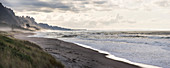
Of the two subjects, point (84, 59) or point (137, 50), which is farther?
point (137, 50)

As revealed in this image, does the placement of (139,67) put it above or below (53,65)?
below

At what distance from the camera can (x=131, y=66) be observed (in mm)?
12961

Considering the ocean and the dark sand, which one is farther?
the ocean

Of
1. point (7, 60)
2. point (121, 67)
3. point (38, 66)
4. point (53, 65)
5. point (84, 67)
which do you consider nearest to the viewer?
point (7, 60)

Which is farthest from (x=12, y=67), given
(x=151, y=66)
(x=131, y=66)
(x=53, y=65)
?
(x=151, y=66)

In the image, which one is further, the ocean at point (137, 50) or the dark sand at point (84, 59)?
the ocean at point (137, 50)

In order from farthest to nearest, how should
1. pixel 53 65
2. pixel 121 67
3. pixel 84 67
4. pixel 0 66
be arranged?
1. pixel 121 67
2. pixel 84 67
3. pixel 53 65
4. pixel 0 66

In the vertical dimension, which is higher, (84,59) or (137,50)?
(84,59)

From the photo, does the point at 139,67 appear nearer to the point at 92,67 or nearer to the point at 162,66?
the point at 162,66

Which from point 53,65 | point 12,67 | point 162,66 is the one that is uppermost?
point 12,67

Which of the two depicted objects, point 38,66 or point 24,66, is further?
point 38,66

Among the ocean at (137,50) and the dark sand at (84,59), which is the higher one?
the dark sand at (84,59)

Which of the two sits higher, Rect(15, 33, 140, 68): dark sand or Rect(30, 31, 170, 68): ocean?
Rect(15, 33, 140, 68): dark sand

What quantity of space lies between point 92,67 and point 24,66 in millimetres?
5649
